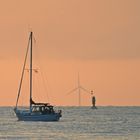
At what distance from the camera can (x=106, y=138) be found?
123m

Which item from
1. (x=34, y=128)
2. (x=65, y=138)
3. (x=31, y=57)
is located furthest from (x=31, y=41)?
(x=65, y=138)

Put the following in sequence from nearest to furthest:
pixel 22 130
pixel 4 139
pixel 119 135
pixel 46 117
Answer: pixel 4 139 < pixel 119 135 < pixel 22 130 < pixel 46 117

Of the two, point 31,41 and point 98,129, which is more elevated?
point 31,41

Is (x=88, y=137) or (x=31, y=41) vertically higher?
(x=31, y=41)

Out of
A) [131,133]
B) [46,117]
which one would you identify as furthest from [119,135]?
[46,117]

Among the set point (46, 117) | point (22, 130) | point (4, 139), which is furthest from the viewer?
point (46, 117)

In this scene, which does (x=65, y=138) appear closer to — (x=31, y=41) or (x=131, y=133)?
(x=131, y=133)

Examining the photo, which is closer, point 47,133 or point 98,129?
point 47,133

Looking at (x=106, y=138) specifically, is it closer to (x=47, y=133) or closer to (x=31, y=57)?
(x=47, y=133)

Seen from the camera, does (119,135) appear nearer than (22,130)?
Yes

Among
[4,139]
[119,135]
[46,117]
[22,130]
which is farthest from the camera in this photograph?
[46,117]

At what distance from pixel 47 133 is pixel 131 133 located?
10.9 meters

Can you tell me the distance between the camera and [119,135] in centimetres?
13012

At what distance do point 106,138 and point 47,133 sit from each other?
12527 millimetres
